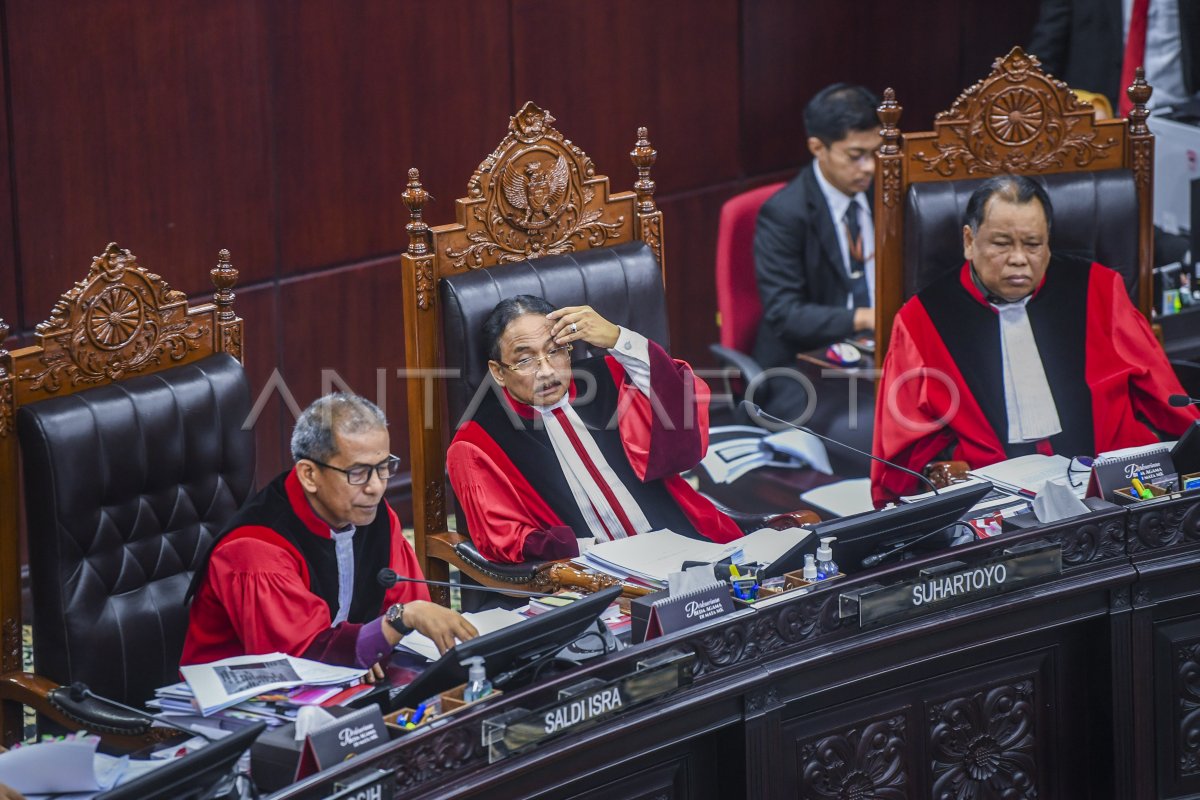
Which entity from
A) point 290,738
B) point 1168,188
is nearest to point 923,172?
point 1168,188

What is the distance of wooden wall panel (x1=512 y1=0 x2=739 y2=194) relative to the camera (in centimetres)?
535

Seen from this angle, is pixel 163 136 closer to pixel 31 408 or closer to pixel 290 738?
pixel 31 408

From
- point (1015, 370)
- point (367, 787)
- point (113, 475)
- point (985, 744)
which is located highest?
point (1015, 370)

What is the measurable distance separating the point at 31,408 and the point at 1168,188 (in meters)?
3.26

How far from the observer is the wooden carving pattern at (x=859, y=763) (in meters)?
2.80

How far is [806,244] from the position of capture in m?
4.84

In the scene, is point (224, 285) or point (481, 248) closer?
point (224, 285)

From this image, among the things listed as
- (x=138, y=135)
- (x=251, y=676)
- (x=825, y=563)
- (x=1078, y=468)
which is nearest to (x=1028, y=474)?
(x=1078, y=468)

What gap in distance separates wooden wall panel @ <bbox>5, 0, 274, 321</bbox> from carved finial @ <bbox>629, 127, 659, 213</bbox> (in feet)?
4.61

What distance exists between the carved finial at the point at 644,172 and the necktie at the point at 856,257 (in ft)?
3.98

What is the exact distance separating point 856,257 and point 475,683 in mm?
2745

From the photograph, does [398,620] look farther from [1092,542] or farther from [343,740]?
[1092,542]

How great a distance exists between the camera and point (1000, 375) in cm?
388

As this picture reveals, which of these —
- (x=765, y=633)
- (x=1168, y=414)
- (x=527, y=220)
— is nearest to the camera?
(x=765, y=633)
